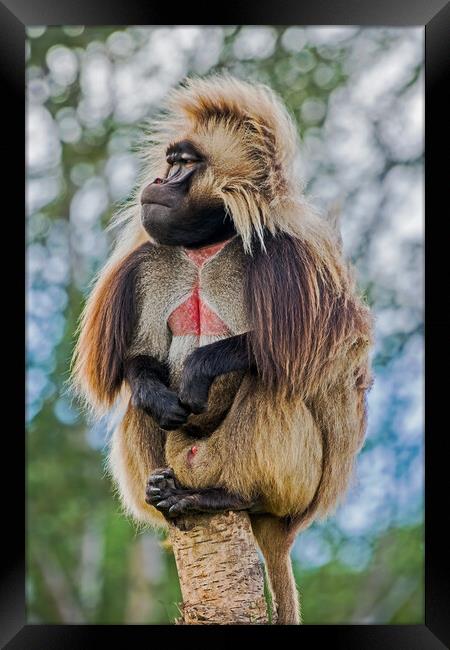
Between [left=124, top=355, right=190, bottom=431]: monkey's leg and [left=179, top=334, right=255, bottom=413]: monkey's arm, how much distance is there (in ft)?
0.18

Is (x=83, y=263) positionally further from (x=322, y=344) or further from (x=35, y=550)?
(x=322, y=344)

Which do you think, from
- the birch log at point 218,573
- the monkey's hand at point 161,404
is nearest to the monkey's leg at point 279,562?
the birch log at point 218,573

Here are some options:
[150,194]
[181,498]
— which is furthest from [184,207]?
[181,498]

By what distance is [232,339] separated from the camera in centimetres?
362

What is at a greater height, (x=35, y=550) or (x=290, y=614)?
(x=290, y=614)

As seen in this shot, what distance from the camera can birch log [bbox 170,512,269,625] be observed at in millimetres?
3328

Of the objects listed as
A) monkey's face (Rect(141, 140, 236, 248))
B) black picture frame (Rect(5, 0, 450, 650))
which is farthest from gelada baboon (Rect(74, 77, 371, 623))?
black picture frame (Rect(5, 0, 450, 650))

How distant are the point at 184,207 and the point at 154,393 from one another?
2.43ft

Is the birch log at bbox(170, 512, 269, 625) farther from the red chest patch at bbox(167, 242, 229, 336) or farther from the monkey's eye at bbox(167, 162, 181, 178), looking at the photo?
the monkey's eye at bbox(167, 162, 181, 178)

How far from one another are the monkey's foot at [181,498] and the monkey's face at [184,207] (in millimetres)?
934

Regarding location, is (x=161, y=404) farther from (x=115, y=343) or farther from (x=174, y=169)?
(x=174, y=169)
